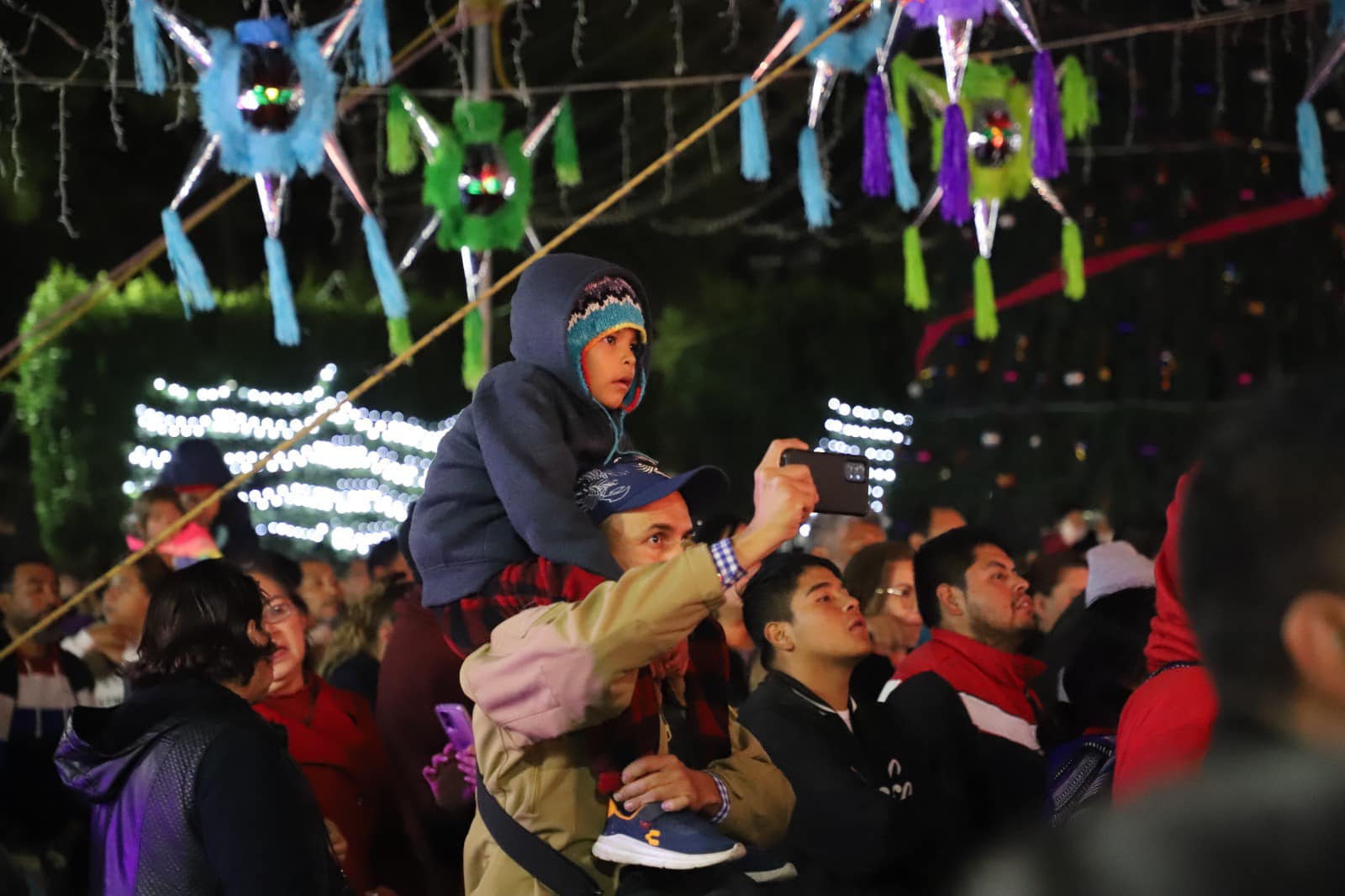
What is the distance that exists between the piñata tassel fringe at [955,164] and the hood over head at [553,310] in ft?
21.2

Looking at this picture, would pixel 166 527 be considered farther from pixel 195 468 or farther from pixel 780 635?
pixel 780 635

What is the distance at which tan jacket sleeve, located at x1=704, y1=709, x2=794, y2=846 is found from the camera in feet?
10.8

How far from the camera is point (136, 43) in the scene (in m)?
8.26

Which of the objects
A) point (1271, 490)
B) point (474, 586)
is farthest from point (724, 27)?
point (1271, 490)

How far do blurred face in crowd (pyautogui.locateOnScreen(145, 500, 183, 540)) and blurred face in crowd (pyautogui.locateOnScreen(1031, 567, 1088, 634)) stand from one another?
12.1 ft

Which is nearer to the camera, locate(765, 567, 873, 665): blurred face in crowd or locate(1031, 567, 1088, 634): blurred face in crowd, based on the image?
locate(765, 567, 873, 665): blurred face in crowd

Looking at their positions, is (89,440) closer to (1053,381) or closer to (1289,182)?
(1053,381)

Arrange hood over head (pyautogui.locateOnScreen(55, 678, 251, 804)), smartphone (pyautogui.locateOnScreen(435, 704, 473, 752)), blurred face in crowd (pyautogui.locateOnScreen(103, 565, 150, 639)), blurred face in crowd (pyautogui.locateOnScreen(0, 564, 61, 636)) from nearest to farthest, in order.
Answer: hood over head (pyautogui.locateOnScreen(55, 678, 251, 804)) < smartphone (pyautogui.locateOnScreen(435, 704, 473, 752)) < blurred face in crowd (pyautogui.locateOnScreen(103, 565, 150, 639)) < blurred face in crowd (pyautogui.locateOnScreen(0, 564, 61, 636))

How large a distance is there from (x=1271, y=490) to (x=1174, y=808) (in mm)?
291

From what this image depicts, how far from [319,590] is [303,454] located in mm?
10135

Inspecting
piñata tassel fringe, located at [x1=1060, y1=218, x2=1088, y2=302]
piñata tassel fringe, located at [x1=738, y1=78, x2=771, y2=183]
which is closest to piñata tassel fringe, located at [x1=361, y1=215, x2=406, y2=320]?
piñata tassel fringe, located at [x1=738, y1=78, x2=771, y2=183]

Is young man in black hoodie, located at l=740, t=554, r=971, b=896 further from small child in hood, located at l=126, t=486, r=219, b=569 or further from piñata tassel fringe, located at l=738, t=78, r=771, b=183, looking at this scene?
piñata tassel fringe, located at l=738, t=78, r=771, b=183

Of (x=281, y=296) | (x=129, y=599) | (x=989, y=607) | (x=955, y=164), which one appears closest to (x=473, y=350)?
(x=281, y=296)

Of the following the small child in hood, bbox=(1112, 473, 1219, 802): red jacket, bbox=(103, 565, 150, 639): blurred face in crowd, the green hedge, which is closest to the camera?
bbox=(1112, 473, 1219, 802): red jacket
